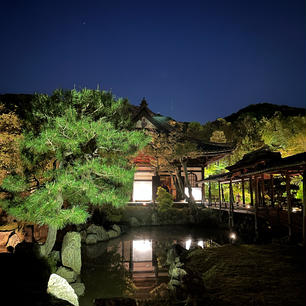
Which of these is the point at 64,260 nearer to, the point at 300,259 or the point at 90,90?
the point at 90,90

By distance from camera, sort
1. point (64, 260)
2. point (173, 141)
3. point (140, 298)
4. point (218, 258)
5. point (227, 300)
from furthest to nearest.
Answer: point (173, 141) < point (64, 260) < point (218, 258) < point (140, 298) < point (227, 300)

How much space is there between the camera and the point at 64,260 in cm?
646

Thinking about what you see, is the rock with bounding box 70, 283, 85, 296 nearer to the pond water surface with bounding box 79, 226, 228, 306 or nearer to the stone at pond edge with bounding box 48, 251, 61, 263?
the pond water surface with bounding box 79, 226, 228, 306

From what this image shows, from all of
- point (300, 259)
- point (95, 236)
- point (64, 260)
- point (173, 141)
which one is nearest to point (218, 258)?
point (300, 259)

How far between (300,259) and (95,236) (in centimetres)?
864

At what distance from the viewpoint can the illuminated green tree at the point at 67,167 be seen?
195 inches

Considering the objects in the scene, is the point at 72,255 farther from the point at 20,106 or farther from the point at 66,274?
the point at 20,106

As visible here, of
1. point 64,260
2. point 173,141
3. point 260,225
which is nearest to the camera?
point 64,260

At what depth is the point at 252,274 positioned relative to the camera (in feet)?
15.4

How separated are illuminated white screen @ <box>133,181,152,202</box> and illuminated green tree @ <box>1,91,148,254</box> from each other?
36.8 feet

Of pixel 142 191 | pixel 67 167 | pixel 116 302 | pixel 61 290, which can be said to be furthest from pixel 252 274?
pixel 142 191

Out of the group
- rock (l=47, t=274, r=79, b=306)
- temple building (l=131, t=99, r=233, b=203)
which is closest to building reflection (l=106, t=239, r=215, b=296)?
rock (l=47, t=274, r=79, b=306)

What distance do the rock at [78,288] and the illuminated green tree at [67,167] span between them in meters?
1.42

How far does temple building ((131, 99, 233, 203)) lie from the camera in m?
17.6
